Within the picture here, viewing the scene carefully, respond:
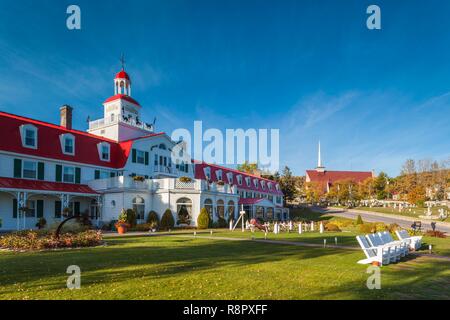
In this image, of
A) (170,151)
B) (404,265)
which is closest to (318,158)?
(170,151)

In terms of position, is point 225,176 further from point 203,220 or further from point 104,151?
point 104,151

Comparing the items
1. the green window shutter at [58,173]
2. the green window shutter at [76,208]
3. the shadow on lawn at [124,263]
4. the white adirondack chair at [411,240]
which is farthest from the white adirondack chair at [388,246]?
the green window shutter at [76,208]

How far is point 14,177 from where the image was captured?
25312 mm

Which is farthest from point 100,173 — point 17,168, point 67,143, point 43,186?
point 17,168

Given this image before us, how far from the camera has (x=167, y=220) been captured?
29766 millimetres

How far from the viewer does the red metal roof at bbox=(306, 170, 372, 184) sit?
120 meters

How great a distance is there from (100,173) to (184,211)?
28.9 ft

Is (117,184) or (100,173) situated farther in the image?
(100,173)

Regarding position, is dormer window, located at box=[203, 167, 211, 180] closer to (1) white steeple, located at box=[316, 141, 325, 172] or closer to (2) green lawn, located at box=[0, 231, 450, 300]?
(2) green lawn, located at box=[0, 231, 450, 300]

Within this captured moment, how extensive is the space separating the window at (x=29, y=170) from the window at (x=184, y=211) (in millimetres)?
12078

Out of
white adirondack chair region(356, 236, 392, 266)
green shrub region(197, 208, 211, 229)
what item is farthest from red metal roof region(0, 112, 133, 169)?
white adirondack chair region(356, 236, 392, 266)
